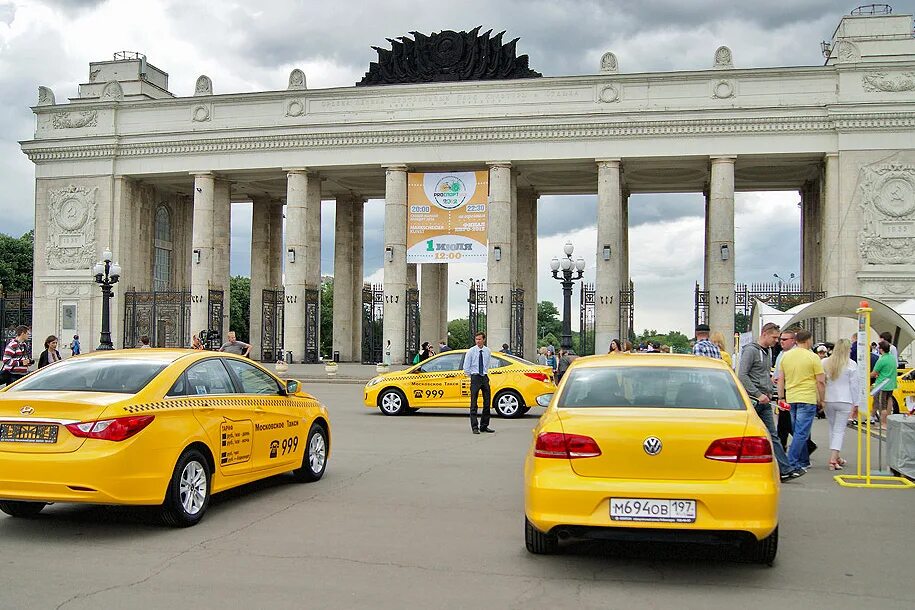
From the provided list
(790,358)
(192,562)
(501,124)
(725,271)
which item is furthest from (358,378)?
(192,562)

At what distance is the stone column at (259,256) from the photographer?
163ft

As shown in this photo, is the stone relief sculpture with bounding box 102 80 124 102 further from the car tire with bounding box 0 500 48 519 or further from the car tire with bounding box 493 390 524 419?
the car tire with bounding box 0 500 48 519

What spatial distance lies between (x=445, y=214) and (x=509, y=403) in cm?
2091

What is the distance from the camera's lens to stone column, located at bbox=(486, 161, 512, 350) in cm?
3944

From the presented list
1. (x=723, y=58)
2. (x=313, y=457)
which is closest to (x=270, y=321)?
(x=723, y=58)

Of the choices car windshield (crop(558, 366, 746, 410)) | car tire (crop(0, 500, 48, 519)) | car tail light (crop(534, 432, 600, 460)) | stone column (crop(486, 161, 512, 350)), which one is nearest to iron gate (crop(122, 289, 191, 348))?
stone column (crop(486, 161, 512, 350))

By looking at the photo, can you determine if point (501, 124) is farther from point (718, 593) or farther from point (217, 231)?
point (718, 593)

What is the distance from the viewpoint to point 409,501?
9.51 m

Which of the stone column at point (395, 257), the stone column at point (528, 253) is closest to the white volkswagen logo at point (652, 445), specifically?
the stone column at point (395, 257)

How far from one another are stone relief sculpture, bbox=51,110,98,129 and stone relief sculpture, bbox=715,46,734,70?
29.0 meters

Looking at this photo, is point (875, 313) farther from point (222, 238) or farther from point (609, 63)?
point (222, 238)

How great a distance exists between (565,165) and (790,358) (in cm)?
3018

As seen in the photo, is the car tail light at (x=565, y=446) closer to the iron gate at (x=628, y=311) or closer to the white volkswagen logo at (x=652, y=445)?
the white volkswagen logo at (x=652, y=445)

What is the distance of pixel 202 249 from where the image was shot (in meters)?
42.6
